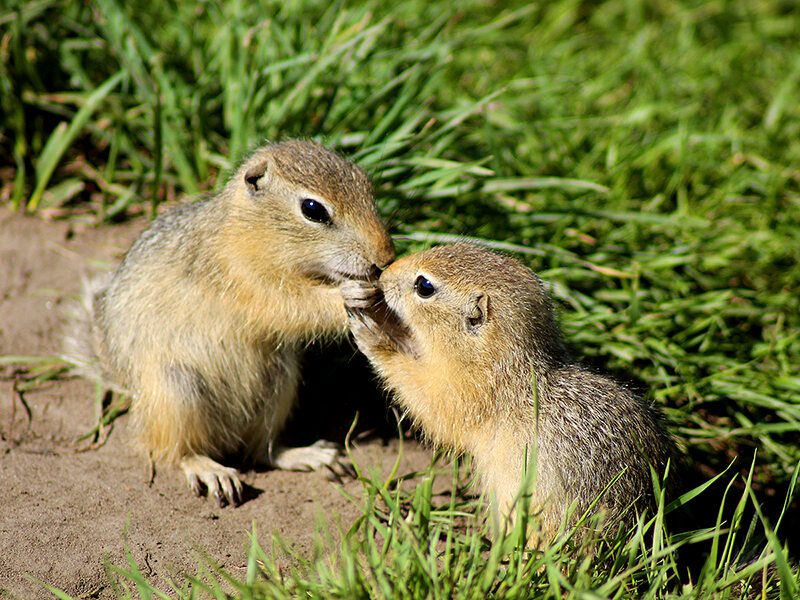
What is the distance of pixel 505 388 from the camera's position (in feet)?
13.8

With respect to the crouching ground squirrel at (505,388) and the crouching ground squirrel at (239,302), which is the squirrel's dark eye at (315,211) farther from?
the crouching ground squirrel at (505,388)

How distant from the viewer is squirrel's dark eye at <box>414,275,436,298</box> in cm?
438

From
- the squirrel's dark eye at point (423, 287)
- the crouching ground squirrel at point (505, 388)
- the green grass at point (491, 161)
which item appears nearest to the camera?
the crouching ground squirrel at point (505, 388)

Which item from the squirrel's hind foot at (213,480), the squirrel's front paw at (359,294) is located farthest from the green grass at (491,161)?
the squirrel's hind foot at (213,480)

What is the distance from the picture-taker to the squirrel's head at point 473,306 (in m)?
4.24

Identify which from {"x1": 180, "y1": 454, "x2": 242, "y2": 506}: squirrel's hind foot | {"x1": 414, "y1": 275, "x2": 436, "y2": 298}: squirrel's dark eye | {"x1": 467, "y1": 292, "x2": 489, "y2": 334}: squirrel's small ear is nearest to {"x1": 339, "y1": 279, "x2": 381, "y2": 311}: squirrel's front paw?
{"x1": 414, "y1": 275, "x2": 436, "y2": 298}: squirrel's dark eye

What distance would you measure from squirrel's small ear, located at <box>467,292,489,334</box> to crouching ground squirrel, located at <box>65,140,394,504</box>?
0.59 meters

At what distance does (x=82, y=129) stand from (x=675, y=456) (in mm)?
5055

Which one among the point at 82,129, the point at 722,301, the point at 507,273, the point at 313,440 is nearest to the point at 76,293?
the point at 82,129

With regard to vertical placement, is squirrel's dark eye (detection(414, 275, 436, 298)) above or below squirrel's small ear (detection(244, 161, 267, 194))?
below

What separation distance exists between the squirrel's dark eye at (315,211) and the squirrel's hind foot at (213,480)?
1569 mm

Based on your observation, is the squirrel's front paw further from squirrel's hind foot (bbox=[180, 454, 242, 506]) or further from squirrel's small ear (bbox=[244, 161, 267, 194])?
squirrel's hind foot (bbox=[180, 454, 242, 506])

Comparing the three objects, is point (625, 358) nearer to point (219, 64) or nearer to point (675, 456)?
point (675, 456)

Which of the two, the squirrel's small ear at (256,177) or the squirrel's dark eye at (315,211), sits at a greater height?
the squirrel's small ear at (256,177)
